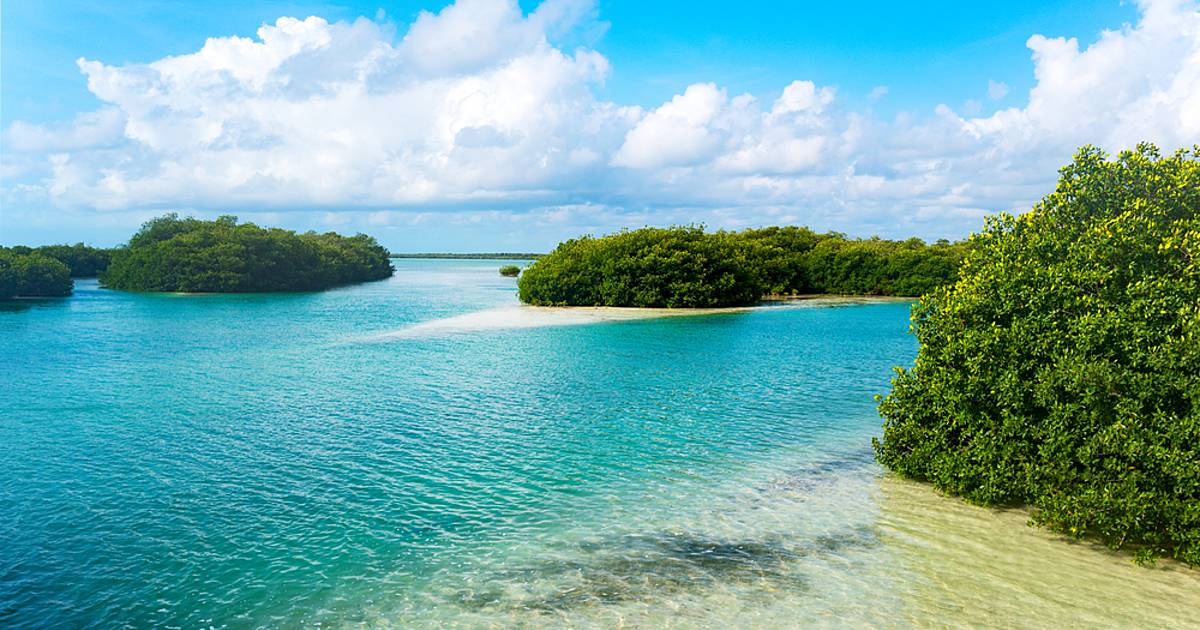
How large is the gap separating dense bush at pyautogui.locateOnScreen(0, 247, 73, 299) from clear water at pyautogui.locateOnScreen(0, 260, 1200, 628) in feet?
227

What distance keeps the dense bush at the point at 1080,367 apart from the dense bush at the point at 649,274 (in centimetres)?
5547

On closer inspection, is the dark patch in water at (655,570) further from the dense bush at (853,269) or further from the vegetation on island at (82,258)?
the vegetation on island at (82,258)

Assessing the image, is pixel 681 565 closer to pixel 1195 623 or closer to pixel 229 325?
pixel 1195 623

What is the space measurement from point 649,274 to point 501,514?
58276 mm

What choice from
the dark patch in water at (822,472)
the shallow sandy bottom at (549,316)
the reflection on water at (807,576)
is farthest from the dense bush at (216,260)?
the reflection on water at (807,576)

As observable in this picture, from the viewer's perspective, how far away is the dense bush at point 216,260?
10162cm

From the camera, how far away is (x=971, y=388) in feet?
47.9

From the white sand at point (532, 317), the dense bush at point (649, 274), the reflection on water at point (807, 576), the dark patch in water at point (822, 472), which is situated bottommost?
the reflection on water at point (807, 576)

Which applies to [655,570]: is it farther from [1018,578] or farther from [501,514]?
[1018,578]

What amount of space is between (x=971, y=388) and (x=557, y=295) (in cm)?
6284

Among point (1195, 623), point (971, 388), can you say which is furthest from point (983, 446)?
point (1195, 623)

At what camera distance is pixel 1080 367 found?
12.5 metres

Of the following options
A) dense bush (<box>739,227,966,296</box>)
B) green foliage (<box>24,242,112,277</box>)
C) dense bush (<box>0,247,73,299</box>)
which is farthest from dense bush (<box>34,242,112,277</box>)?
dense bush (<box>739,227,966,296</box>)

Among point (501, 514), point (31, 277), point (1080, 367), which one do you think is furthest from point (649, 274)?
point (31, 277)
